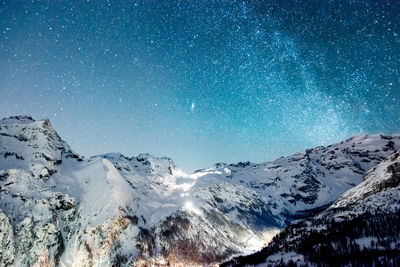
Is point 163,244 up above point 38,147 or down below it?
below

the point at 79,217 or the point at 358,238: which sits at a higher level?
the point at 358,238

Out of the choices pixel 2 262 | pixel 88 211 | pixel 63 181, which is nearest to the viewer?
pixel 2 262

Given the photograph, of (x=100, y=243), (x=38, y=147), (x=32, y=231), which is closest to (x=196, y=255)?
(x=100, y=243)

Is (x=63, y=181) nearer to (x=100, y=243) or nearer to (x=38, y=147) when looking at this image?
(x=38, y=147)

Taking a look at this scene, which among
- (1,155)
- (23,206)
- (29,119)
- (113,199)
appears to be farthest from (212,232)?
(29,119)

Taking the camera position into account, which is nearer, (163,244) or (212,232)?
(163,244)

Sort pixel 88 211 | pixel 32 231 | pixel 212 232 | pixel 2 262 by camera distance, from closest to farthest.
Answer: pixel 2 262 → pixel 32 231 → pixel 88 211 → pixel 212 232

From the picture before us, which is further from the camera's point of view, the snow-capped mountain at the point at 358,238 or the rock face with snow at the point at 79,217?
the rock face with snow at the point at 79,217

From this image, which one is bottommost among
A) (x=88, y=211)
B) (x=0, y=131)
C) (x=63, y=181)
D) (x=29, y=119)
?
(x=88, y=211)

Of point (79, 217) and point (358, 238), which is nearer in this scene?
point (358, 238)

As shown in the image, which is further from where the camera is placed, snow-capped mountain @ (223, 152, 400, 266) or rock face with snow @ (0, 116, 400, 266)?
rock face with snow @ (0, 116, 400, 266)
